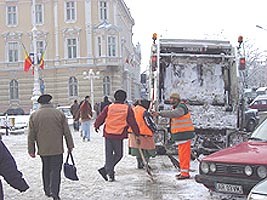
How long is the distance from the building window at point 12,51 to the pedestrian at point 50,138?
49721 millimetres

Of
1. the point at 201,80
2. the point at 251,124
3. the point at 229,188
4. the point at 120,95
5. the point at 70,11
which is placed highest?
the point at 70,11

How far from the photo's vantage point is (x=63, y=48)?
5625cm

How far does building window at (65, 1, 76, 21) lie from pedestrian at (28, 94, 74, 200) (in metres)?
47.6

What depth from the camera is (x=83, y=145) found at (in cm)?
1953

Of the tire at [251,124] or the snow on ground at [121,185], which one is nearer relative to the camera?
the snow on ground at [121,185]

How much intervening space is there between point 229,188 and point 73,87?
4890 cm

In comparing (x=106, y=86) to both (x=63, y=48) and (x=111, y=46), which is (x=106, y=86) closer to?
(x=111, y=46)

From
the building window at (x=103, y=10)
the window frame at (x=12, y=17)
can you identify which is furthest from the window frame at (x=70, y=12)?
the window frame at (x=12, y=17)

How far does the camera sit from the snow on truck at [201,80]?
48.2 ft

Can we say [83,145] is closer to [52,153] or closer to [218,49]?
[218,49]

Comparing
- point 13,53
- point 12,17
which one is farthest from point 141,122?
point 12,17

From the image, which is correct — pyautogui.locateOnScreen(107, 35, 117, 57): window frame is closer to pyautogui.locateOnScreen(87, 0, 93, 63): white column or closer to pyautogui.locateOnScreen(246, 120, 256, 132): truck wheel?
pyautogui.locateOnScreen(87, 0, 93, 63): white column

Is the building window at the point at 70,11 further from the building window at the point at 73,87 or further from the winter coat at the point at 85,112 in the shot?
the winter coat at the point at 85,112

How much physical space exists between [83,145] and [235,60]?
23.4ft
